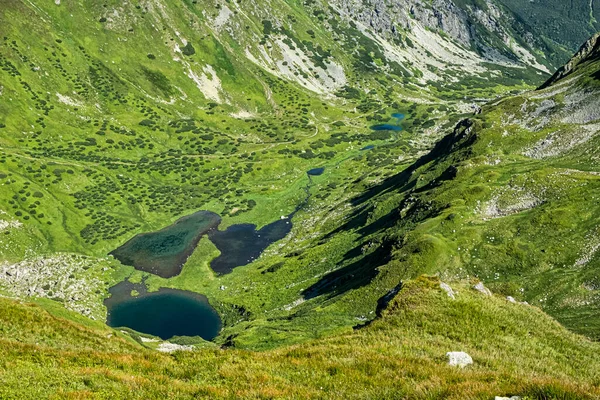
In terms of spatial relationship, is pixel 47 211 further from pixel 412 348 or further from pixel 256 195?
pixel 412 348

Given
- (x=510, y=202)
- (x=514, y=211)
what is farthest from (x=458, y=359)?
(x=510, y=202)

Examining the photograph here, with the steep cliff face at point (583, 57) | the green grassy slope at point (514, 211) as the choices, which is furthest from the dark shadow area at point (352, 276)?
the steep cliff face at point (583, 57)

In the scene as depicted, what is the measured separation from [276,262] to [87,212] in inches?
3061

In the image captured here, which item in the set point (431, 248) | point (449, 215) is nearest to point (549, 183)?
point (449, 215)

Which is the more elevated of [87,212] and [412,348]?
[412,348]

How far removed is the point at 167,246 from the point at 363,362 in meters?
133

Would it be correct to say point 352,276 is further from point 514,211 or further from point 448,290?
point 448,290

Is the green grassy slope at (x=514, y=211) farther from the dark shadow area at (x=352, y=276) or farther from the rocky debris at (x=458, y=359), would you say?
the rocky debris at (x=458, y=359)

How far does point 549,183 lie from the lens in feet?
274

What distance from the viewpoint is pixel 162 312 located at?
114 meters

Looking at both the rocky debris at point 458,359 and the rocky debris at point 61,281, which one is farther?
the rocky debris at point 61,281

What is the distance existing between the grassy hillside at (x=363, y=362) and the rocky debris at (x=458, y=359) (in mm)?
463

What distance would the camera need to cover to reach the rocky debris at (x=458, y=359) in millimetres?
23828

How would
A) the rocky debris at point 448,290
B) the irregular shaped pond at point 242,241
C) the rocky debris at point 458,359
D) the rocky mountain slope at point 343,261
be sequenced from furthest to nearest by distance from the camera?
the irregular shaped pond at point 242,241, the rocky debris at point 448,290, the rocky debris at point 458,359, the rocky mountain slope at point 343,261
